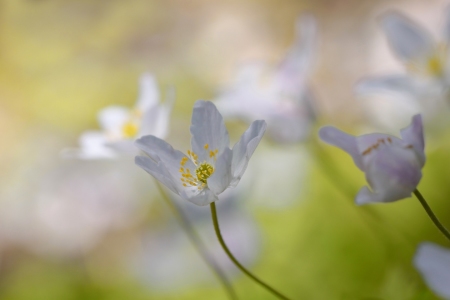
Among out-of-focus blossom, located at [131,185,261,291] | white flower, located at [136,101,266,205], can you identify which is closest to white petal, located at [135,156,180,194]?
white flower, located at [136,101,266,205]

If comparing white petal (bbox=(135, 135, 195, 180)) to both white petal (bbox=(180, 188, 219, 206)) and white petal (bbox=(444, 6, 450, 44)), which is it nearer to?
white petal (bbox=(180, 188, 219, 206))

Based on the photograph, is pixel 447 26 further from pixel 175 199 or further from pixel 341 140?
pixel 175 199

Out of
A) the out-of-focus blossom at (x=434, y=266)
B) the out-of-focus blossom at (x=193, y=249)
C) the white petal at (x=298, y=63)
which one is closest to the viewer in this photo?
the out-of-focus blossom at (x=434, y=266)

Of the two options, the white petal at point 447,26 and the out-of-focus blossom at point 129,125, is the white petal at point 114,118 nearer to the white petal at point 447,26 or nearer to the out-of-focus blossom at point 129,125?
the out-of-focus blossom at point 129,125

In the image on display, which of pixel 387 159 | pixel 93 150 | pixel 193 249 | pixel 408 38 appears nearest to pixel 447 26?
pixel 408 38

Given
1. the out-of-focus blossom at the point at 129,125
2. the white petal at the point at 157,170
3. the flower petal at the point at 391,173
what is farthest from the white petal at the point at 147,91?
the flower petal at the point at 391,173

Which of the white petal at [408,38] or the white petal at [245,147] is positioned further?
the white petal at [408,38]

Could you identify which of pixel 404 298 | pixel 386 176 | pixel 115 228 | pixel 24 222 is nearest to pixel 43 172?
pixel 24 222
